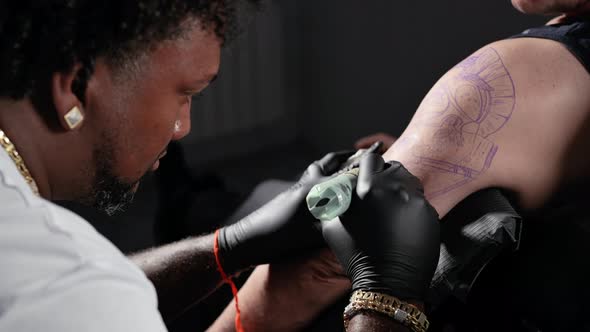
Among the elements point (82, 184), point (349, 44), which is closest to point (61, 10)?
point (82, 184)

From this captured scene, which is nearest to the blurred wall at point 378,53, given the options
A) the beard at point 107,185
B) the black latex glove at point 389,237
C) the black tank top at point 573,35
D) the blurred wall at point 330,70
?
the blurred wall at point 330,70

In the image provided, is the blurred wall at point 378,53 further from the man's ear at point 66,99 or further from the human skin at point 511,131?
the man's ear at point 66,99

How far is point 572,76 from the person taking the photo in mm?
1100

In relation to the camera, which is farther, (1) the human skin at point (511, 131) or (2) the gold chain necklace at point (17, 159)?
(1) the human skin at point (511, 131)

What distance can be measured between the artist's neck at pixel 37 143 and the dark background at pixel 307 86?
0.75 m

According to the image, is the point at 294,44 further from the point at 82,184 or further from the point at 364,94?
the point at 82,184

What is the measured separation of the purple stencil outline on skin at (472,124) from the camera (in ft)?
3.61

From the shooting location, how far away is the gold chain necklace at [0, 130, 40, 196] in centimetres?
79

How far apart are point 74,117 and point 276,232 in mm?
459

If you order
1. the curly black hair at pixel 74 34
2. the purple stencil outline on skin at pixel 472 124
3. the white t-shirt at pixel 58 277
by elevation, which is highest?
the curly black hair at pixel 74 34

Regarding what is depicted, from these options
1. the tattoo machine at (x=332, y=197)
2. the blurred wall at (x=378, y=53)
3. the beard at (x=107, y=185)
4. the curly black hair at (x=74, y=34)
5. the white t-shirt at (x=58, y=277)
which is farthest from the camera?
the blurred wall at (x=378, y=53)

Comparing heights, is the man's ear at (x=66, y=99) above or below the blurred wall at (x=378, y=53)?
above

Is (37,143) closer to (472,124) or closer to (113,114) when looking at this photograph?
(113,114)

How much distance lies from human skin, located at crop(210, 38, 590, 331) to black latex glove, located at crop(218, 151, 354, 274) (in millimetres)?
199
